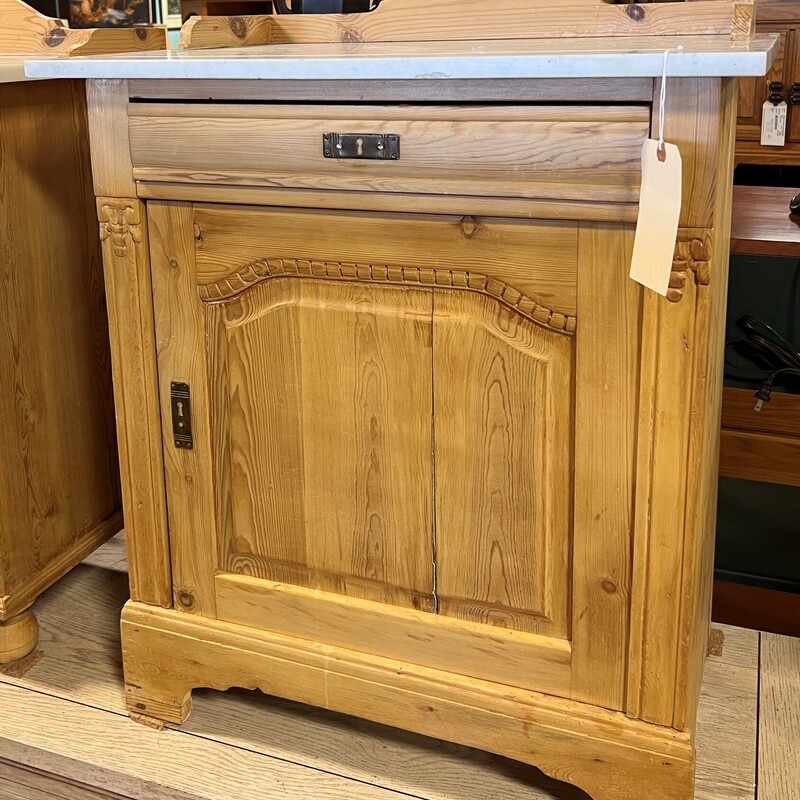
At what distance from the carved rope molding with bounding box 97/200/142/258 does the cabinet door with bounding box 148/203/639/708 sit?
23 mm

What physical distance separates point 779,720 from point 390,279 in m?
0.85

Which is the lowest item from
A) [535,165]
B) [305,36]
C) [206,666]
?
[206,666]

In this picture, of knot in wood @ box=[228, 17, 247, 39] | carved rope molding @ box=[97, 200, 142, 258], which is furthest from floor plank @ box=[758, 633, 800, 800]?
knot in wood @ box=[228, 17, 247, 39]

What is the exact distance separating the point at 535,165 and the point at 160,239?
0.49 meters

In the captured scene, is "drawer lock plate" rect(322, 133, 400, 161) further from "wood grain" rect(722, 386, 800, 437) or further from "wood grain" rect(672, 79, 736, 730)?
"wood grain" rect(722, 386, 800, 437)

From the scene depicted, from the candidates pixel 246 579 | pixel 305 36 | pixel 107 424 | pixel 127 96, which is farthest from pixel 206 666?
pixel 305 36

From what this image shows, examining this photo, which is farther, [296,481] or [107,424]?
[107,424]

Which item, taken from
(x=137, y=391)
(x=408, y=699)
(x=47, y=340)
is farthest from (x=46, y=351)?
(x=408, y=699)

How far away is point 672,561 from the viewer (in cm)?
115

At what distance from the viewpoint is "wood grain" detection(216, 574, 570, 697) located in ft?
4.12

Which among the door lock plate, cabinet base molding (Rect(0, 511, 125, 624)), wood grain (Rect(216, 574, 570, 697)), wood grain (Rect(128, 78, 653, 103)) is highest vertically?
wood grain (Rect(128, 78, 653, 103))

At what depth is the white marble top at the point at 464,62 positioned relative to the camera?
97cm

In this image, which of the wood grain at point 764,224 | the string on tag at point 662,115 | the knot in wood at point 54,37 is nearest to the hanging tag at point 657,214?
the string on tag at point 662,115

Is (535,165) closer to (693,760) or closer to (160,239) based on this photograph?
(160,239)
